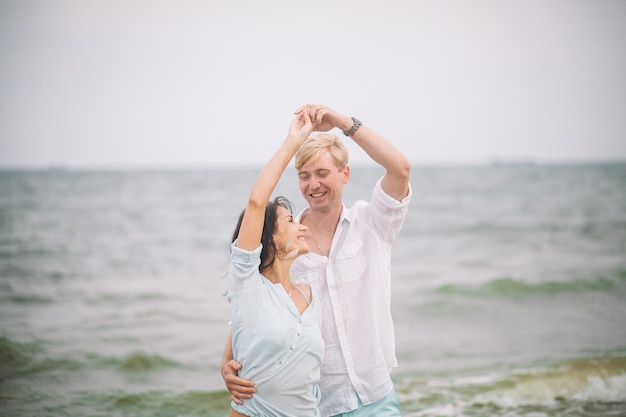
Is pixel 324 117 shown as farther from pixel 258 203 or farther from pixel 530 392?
pixel 530 392

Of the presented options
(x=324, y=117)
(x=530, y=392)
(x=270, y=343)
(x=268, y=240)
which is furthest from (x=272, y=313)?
(x=530, y=392)

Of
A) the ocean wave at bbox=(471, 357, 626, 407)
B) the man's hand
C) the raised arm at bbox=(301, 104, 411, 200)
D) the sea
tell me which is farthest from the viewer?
the sea

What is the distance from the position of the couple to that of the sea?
3.63 m

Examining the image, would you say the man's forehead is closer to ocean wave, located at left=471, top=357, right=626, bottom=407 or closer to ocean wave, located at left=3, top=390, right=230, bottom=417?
ocean wave, located at left=3, top=390, right=230, bottom=417

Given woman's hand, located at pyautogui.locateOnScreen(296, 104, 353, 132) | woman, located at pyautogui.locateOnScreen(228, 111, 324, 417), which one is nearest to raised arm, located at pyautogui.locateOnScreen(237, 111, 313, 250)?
woman, located at pyautogui.locateOnScreen(228, 111, 324, 417)

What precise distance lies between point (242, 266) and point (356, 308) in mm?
874

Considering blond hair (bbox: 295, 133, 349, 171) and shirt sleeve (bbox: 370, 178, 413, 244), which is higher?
blond hair (bbox: 295, 133, 349, 171)

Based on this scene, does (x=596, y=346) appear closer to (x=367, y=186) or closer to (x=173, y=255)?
(x=173, y=255)

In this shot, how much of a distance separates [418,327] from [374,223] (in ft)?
23.0

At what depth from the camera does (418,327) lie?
32.9ft

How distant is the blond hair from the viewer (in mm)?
3389

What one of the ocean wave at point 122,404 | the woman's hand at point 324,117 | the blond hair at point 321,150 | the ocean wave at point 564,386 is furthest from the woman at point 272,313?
the ocean wave at point 564,386

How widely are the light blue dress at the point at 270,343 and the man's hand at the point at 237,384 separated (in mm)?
27

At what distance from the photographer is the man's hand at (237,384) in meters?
2.94
